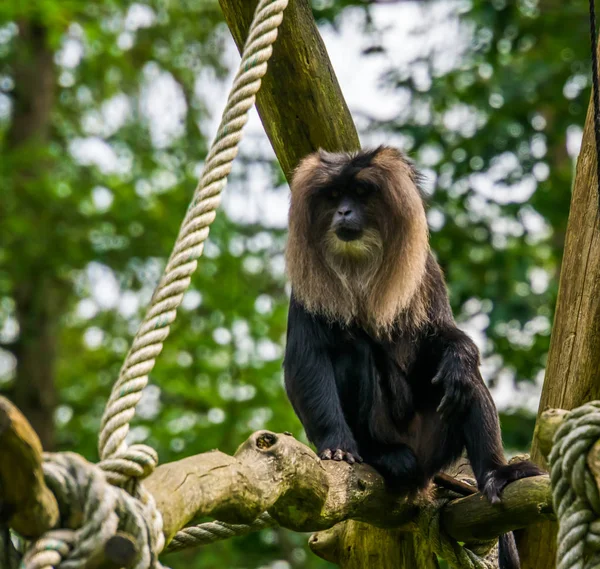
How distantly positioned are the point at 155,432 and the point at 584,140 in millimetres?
7025

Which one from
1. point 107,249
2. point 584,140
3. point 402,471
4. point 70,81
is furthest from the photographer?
point 70,81

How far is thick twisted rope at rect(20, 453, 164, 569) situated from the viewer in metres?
1.89

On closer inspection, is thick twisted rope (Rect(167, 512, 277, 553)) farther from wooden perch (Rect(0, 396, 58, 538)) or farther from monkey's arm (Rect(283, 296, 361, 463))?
wooden perch (Rect(0, 396, 58, 538))

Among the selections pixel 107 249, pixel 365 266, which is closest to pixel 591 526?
pixel 365 266

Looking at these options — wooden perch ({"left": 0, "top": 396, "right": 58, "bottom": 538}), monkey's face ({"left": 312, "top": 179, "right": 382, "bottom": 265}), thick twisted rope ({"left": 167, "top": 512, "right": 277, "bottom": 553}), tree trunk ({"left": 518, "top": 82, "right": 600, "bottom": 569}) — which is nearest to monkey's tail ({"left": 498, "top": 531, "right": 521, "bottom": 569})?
tree trunk ({"left": 518, "top": 82, "right": 600, "bottom": 569})

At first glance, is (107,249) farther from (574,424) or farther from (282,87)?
(574,424)

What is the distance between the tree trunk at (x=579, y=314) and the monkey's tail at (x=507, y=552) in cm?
20

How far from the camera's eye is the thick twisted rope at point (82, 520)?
1893 millimetres

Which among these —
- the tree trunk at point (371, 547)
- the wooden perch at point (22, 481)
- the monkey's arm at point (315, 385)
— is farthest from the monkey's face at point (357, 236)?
the wooden perch at point (22, 481)

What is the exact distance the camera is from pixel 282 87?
192 inches

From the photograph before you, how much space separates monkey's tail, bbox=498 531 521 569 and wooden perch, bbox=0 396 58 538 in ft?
9.79

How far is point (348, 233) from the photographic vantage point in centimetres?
503

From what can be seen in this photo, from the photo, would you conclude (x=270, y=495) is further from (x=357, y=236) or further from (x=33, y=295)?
(x=33, y=295)

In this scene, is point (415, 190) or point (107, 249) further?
point (107, 249)
